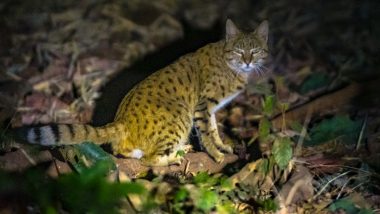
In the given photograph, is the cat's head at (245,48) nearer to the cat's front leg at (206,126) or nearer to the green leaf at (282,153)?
the cat's front leg at (206,126)

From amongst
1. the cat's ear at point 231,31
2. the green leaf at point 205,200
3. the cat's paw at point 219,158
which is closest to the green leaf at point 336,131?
the cat's paw at point 219,158

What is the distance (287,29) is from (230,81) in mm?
3948

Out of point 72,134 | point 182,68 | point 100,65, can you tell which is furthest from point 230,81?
point 100,65

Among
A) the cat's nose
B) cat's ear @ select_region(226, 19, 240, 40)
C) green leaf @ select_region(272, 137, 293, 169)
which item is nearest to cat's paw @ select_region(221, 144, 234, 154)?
the cat's nose

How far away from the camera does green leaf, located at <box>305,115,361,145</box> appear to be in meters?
6.52

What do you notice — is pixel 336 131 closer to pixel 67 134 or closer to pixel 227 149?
pixel 227 149

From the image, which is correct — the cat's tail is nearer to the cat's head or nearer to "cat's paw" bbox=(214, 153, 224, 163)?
"cat's paw" bbox=(214, 153, 224, 163)

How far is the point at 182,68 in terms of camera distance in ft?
22.4

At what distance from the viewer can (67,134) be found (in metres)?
5.30

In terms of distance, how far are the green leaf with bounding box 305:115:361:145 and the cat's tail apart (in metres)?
2.34

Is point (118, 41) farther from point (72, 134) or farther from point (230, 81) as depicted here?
point (72, 134)

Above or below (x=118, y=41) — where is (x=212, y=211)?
below

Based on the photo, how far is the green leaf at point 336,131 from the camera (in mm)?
6516

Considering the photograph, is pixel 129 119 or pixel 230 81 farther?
pixel 230 81
